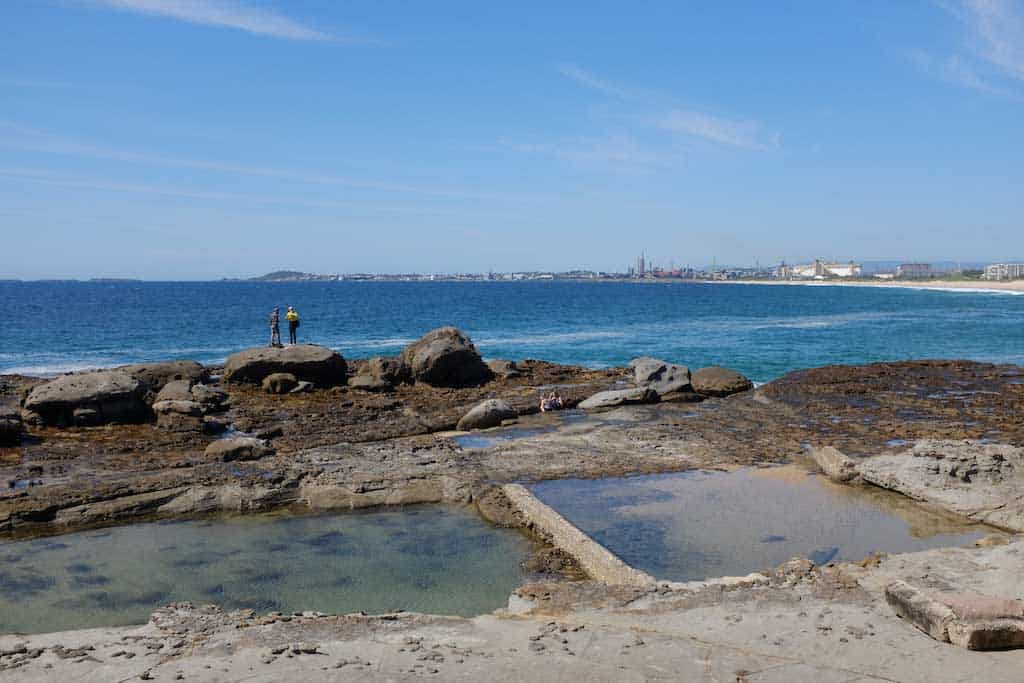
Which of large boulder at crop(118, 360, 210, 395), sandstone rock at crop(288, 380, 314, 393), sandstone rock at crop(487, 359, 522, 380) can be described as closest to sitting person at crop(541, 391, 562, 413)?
sandstone rock at crop(487, 359, 522, 380)

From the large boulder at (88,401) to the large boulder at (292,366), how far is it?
229 inches

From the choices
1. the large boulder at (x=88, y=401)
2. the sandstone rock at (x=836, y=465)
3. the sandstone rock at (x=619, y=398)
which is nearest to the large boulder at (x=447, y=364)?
the sandstone rock at (x=619, y=398)

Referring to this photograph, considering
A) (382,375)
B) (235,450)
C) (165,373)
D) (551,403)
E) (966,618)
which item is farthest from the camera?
(382,375)

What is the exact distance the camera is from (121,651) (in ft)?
28.5

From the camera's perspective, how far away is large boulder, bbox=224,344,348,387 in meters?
28.5

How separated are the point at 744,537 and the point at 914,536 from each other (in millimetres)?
2781

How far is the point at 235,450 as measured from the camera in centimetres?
1838

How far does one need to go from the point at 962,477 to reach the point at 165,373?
2463 cm

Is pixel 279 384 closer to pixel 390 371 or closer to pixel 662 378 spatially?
pixel 390 371

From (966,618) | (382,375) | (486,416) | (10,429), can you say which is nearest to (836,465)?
(966,618)

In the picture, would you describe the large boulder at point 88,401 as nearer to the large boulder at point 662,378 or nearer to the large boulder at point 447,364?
the large boulder at point 447,364

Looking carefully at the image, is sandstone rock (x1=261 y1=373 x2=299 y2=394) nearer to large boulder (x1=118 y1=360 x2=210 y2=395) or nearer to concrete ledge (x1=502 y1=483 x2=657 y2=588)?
large boulder (x1=118 y1=360 x2=210 y2=395)

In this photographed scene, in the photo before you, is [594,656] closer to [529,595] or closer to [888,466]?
[529,595]

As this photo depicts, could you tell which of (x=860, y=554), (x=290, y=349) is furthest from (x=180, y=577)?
(x=290, y=349)
